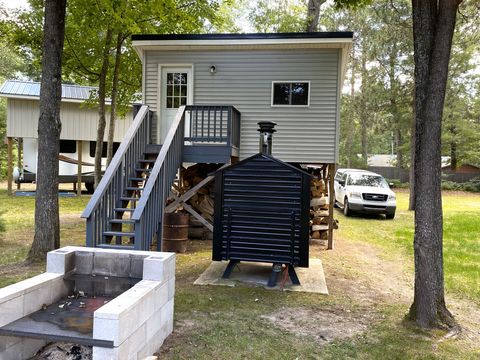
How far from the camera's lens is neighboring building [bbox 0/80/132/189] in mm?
16828

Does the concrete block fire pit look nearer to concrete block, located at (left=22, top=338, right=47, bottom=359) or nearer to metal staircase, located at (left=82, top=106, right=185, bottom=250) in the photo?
concrete block, located at (left=22, top=338, right=47, bottom=359)

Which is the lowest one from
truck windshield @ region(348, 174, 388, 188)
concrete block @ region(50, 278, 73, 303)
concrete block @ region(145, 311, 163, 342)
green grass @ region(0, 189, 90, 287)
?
green grass @ region(0, 189, 90, 287)

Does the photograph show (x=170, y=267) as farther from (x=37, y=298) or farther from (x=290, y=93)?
(x=290, y=93)

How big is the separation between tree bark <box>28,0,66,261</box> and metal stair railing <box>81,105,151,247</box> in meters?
1.33

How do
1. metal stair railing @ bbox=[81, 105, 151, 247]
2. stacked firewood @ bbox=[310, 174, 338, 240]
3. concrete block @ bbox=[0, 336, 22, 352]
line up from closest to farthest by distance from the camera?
concrete block @ bbox=[0, 336, 22, 352] → metal stair railing @ bbox=[81, 105, 151, 247] → stacked firewood @ bbox=[310, 174, 338, 240]

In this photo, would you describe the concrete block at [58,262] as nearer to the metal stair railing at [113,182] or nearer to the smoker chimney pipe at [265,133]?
the metal stair railing at [113,182]

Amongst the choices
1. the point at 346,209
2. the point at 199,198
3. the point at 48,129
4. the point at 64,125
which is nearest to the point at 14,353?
the point at 48,129

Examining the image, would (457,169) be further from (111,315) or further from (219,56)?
(111,315)

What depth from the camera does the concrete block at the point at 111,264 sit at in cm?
415

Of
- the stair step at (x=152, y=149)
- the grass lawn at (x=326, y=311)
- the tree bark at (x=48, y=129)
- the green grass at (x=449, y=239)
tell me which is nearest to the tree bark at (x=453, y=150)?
the green grass at (x=449, y=239)

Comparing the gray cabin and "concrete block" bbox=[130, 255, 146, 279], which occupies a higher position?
the gray cabin

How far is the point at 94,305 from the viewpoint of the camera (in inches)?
151

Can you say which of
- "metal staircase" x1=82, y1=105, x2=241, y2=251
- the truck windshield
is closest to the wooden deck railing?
"metal staircase" x1=82, y1=105, x2=241, y2=251

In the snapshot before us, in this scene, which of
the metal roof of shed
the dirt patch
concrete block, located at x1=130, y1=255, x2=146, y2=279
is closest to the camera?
concrete block, located at x1=130, y1=255, x2=146, y2=279
